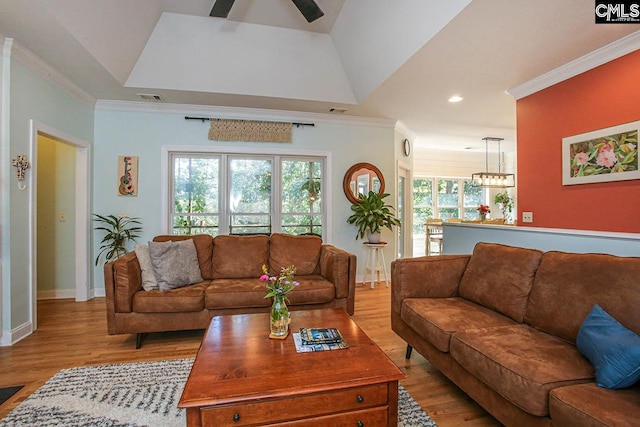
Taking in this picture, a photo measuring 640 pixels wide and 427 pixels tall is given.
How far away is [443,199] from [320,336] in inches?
265

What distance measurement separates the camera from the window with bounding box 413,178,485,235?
7.55 m

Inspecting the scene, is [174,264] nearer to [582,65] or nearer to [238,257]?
[238,257]

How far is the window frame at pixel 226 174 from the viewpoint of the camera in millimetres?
4320

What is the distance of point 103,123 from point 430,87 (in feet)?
14.2

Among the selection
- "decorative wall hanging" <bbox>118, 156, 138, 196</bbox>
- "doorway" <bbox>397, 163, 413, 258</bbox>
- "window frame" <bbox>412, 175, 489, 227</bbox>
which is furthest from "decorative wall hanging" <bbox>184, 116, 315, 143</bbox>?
"window frame" <bbox>412, 175, 489, 227</bbox>

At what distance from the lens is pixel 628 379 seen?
123 cm

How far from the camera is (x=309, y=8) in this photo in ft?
8.59

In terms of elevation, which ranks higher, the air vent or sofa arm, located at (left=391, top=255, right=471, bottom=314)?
the air vent

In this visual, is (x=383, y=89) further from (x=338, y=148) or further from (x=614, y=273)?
(x=614, y=273)

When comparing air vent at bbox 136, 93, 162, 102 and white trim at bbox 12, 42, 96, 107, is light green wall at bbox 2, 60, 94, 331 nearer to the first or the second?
white trim at bbox 12, 42, 96, 107

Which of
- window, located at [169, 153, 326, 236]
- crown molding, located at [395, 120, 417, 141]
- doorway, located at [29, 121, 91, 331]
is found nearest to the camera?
doorway, located at [29, 121, 91, 331]

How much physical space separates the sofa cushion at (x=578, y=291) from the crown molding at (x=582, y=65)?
2086 mm

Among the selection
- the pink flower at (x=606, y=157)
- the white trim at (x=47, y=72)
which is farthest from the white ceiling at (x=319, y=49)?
the pink flower at (x=606, y=157)

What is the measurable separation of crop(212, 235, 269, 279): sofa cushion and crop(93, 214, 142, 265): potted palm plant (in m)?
1.63
